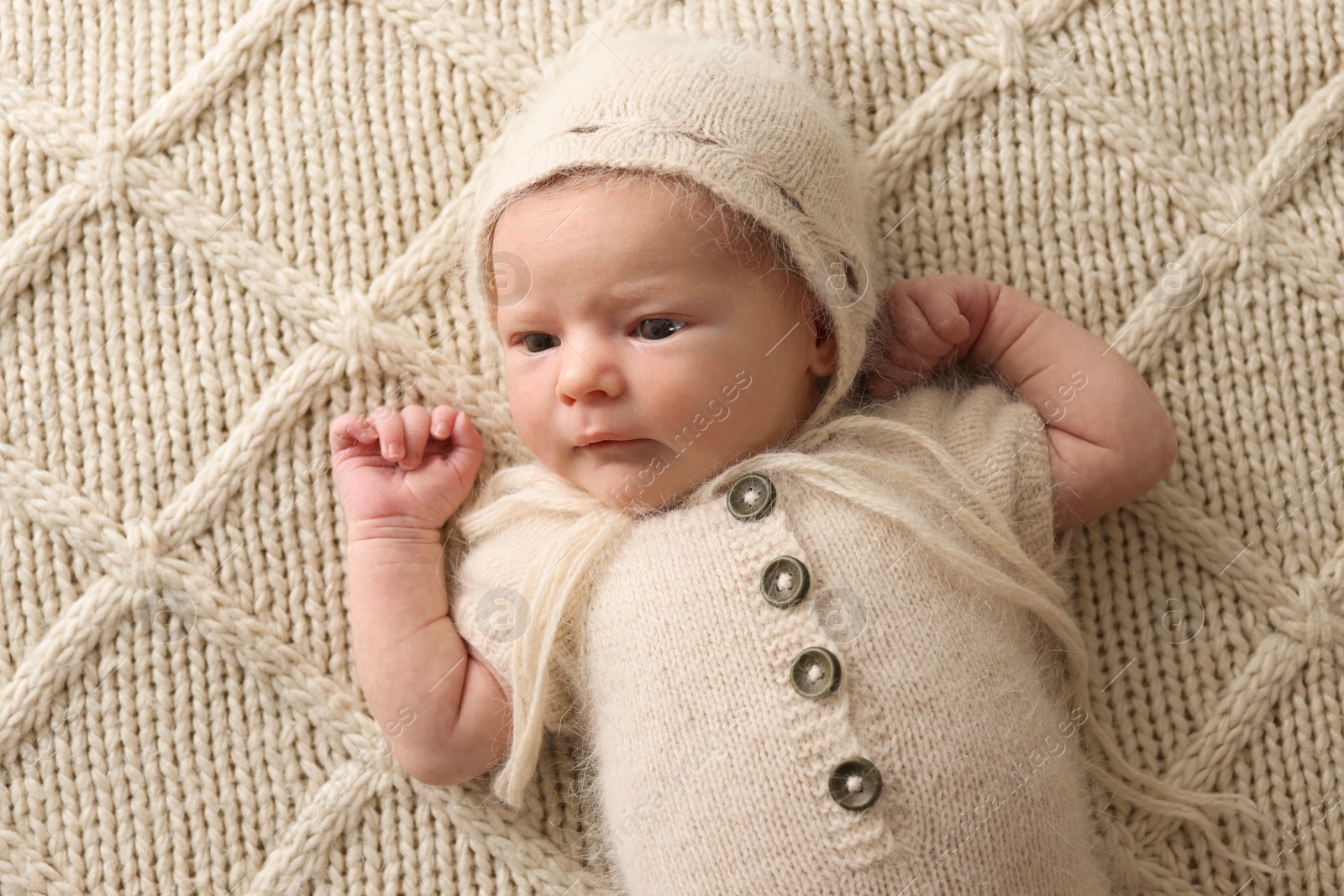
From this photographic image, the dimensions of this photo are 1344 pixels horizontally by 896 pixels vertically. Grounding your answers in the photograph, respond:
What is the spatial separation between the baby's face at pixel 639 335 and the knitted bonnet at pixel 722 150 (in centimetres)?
3

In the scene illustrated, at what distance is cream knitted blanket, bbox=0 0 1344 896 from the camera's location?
126 cm

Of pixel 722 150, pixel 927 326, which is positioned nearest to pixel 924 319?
pixel 927 326

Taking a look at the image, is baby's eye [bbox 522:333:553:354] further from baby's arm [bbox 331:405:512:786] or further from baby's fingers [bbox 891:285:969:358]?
baby's fingers [bbox 891:285:969:358]

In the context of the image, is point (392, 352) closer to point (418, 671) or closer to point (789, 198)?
point (418, 671)

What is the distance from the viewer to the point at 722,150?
1088 mm

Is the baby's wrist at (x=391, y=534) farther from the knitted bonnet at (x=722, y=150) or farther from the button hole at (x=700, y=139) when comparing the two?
the button hole at (x=700, y=139)

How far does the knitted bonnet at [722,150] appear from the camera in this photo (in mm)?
1088

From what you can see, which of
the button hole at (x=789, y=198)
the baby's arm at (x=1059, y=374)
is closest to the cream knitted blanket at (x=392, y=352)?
the baby's arm at (x=1059, y=374)

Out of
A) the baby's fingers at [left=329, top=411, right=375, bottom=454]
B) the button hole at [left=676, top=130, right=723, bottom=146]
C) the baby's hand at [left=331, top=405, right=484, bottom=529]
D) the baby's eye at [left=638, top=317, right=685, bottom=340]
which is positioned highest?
the button hole at [left=676, top=130, right=723, bottom=146]

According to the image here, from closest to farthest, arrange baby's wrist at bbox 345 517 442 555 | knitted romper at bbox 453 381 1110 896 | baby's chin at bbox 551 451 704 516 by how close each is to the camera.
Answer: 1. knitted romper at bbox 453 381 1110 896
2. baby's chin at bbox 551 451 704 516
3. baby's wrist at bbox 345 517 442 555

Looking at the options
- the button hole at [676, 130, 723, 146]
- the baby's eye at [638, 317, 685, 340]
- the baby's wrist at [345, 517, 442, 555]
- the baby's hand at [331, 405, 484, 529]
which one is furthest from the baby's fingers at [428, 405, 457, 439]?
the button hole at [676, 130, 723, 146]

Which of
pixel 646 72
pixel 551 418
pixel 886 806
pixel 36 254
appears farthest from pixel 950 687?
pixel 36 254

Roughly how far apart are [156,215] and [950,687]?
1057 mm

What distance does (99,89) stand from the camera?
1.34 metres
